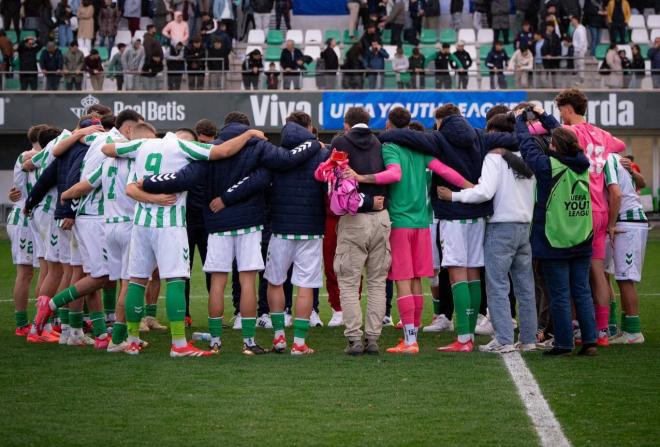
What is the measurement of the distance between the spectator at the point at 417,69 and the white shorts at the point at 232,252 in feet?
59.8

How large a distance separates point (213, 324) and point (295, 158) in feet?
5.30

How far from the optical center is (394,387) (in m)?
7.85

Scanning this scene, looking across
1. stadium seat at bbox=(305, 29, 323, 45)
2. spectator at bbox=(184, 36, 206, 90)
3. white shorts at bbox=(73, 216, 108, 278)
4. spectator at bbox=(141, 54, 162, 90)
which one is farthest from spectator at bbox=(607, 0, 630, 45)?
white shorts at bbox=(73, 216, 108, 278)

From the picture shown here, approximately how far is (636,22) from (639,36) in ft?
2.98

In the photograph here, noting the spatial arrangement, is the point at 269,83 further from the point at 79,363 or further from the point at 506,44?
the point at 79,363

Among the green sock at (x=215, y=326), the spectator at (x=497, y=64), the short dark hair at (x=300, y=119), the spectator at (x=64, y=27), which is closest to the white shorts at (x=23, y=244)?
the green sock at (x=215, y=326)

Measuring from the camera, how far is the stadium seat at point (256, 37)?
30766 millimetres

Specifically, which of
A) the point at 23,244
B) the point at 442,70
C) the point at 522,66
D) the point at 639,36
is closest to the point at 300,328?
the point at 23,244

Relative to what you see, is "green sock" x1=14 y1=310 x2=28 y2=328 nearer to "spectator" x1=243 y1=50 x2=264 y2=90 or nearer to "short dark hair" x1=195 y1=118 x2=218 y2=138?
"short dark hair" x1=195 y1=118 x2=218 y2=138

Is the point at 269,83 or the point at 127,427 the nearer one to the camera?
the point at 127,427

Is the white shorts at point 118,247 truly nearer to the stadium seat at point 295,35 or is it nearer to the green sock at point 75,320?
the green sock at point 75,320

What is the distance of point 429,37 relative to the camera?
3094 cm

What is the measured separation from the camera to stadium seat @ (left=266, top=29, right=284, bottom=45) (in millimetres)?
30938

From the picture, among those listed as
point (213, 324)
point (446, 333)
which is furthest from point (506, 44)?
point (213, 324)
